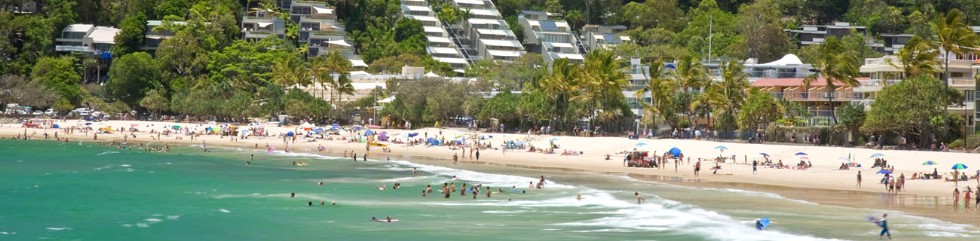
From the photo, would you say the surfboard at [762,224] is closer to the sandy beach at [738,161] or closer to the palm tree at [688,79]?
the sandy beach at [738,161]

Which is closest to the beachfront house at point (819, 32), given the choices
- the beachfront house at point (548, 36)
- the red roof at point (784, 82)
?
the beachfront house at point (548, 36)

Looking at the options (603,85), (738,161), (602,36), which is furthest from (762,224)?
(602,36)

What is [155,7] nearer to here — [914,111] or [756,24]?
[756,24]

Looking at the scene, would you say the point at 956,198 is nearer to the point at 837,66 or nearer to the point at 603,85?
the point at 837,66

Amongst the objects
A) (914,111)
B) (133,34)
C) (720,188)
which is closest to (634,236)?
(720,188)

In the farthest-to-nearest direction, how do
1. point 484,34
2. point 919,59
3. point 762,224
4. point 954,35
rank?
point 484,34, point 919,59, point 954,35, point 762,224
